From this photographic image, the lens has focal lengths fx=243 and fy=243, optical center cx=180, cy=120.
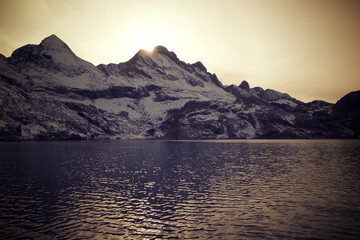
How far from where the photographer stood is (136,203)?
3891 centimetres

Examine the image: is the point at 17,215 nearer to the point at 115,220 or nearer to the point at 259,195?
the point at 115,220

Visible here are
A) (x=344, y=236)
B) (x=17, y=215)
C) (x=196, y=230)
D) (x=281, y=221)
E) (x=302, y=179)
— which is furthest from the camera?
(x=302, y=179)

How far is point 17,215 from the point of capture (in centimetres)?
3216

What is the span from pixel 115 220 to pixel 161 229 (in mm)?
6991

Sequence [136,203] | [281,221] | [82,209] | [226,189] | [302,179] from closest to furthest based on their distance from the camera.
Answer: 1. [281,221]
2. [82,209]
3. [136,203]
4. [226,189]
5. [302,179]

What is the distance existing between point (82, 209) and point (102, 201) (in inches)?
185

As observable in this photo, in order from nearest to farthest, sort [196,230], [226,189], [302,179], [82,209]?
1. [196,230]
2. [82,209]
3. [226,189]
4. [302,179]

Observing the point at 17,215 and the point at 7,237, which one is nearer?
the point at 7,237

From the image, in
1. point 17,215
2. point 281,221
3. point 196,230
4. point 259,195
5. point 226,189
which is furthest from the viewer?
point 226,189

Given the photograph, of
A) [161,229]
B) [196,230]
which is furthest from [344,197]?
[161,229]

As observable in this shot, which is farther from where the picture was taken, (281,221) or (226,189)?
(226,189)

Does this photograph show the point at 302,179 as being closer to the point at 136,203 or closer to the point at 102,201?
the point at 136,203

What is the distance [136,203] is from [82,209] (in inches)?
317

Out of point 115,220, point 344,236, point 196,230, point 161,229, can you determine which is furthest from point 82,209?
point 344,236
